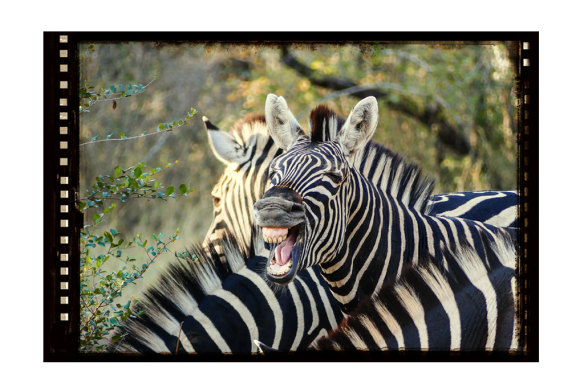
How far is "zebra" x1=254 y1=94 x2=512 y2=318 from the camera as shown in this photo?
5160 millimetres

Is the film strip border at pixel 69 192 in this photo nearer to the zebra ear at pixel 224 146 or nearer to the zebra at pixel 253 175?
the zebra at pixel 253 175

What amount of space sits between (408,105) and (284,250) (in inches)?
59.3

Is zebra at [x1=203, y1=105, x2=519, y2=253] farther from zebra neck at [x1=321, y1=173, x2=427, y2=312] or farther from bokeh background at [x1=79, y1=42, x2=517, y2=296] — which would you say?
zebra neck at [x1=321, y1=173, x2=427, y2=312]

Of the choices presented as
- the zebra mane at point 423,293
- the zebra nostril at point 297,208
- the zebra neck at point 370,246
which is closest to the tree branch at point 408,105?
the zebra neck at point 370,246

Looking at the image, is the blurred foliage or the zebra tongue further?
the blurred foliage

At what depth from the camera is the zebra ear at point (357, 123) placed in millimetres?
5449

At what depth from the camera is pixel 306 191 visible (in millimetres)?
5227

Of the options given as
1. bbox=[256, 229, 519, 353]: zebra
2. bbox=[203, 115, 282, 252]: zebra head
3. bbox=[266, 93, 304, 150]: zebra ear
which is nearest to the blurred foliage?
bbox=[203, 115, 282, 252]: zebra head

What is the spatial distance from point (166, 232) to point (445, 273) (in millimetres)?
2069

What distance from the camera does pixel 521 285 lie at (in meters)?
5.59

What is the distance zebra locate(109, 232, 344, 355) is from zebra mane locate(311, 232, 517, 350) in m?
0.24

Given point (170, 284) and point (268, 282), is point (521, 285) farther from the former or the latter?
point (170, 284)

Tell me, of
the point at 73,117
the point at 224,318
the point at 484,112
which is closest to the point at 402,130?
the point at 484,112

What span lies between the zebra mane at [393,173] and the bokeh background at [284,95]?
7cm
